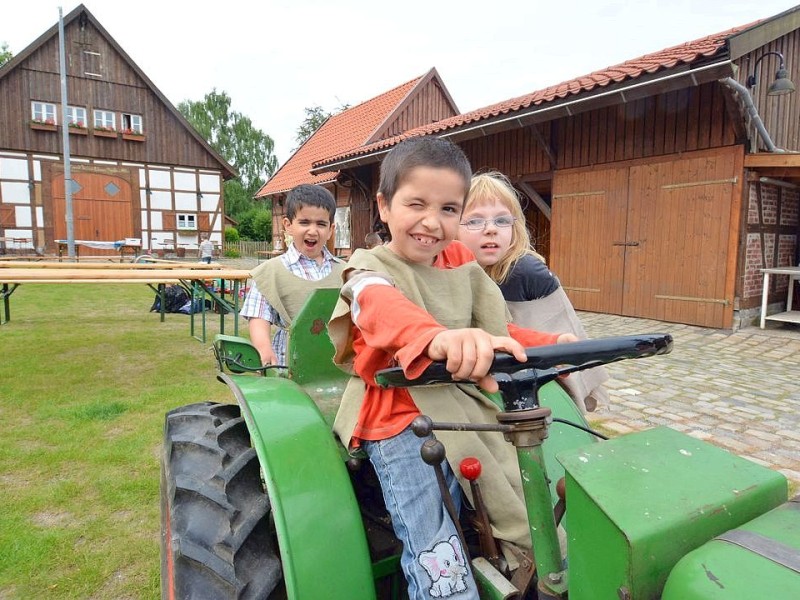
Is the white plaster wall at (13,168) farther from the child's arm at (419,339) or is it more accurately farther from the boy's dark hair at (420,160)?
the child's arm at (419,339)

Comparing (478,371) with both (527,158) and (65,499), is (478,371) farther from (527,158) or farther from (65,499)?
(527,158)

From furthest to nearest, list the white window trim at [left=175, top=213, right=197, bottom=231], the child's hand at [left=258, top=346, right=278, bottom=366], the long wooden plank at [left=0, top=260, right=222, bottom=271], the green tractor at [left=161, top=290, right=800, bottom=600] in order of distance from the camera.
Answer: the white window trim at [left=175, top=213, right=197, bottom=231] → the long wooden plank at [left=0, top=260, right=222, bottom=271] → the child's hand at [left=258, top=346, right=278, bottom=366] → the green tractor at [left=161, top=290, right=800, bottom=600]

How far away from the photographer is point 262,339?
2.54 m

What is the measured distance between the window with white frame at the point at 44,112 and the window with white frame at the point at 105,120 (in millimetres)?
1425

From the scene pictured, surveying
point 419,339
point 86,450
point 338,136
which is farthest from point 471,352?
point 338,136

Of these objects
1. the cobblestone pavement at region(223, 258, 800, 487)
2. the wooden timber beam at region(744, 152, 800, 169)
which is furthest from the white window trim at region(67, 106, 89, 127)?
the wooden timber beam at region(744, 152, 800, 169)

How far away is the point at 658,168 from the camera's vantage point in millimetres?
7645

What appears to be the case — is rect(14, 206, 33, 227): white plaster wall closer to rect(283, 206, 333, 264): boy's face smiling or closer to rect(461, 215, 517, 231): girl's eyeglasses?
rect(283, 206, 333, 264): boy's face smiling

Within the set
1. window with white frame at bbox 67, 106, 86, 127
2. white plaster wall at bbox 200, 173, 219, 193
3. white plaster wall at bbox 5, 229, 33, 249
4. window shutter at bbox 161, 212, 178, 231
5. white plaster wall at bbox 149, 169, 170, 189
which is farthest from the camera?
white plaster wall at bbox 200, 173, 219, 193

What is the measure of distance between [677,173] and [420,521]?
7.70m

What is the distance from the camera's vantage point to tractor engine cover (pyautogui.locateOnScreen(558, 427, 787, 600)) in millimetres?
742

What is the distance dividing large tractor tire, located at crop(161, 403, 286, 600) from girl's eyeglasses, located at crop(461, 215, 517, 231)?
99 cm

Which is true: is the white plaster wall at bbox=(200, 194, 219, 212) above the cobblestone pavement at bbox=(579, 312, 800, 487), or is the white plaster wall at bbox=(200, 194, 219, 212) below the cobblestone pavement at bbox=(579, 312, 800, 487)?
above

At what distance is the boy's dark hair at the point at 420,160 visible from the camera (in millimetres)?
1190
